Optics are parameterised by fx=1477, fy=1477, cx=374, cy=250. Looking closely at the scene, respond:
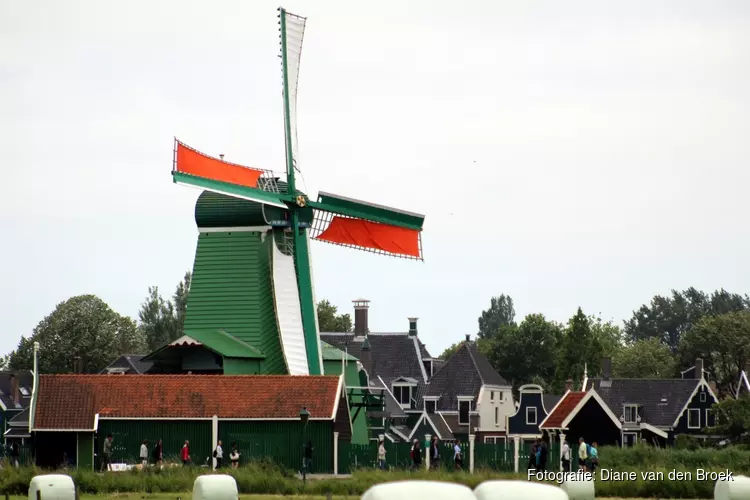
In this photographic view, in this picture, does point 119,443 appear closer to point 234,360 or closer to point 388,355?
point 234,360

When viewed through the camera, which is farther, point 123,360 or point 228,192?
point 123,360

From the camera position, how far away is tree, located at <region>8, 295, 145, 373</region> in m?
94.1

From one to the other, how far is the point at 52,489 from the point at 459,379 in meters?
55.0

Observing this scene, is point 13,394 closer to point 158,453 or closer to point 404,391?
point 404,391

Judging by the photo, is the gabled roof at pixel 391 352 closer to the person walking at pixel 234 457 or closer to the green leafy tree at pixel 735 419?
the green leafy tree at pixel 735 419

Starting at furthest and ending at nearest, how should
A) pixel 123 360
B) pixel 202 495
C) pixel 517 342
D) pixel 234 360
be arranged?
pixel 517 342
pixel 123 360
pixel 234 360
pixel 202 495

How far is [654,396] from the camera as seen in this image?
7644 cm

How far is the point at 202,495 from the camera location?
85.6ft

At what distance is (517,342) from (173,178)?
61.0 m

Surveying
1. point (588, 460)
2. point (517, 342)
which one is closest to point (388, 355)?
point (517, 342)

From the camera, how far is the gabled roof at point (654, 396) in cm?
7550

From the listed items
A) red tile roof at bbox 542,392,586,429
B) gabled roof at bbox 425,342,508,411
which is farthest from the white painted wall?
red tile roof at bbox 542,392,586,429

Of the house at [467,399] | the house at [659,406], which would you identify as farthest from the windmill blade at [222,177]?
the house at [467,399]

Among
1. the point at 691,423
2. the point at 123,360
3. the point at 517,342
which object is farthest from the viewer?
the point at 517,342
